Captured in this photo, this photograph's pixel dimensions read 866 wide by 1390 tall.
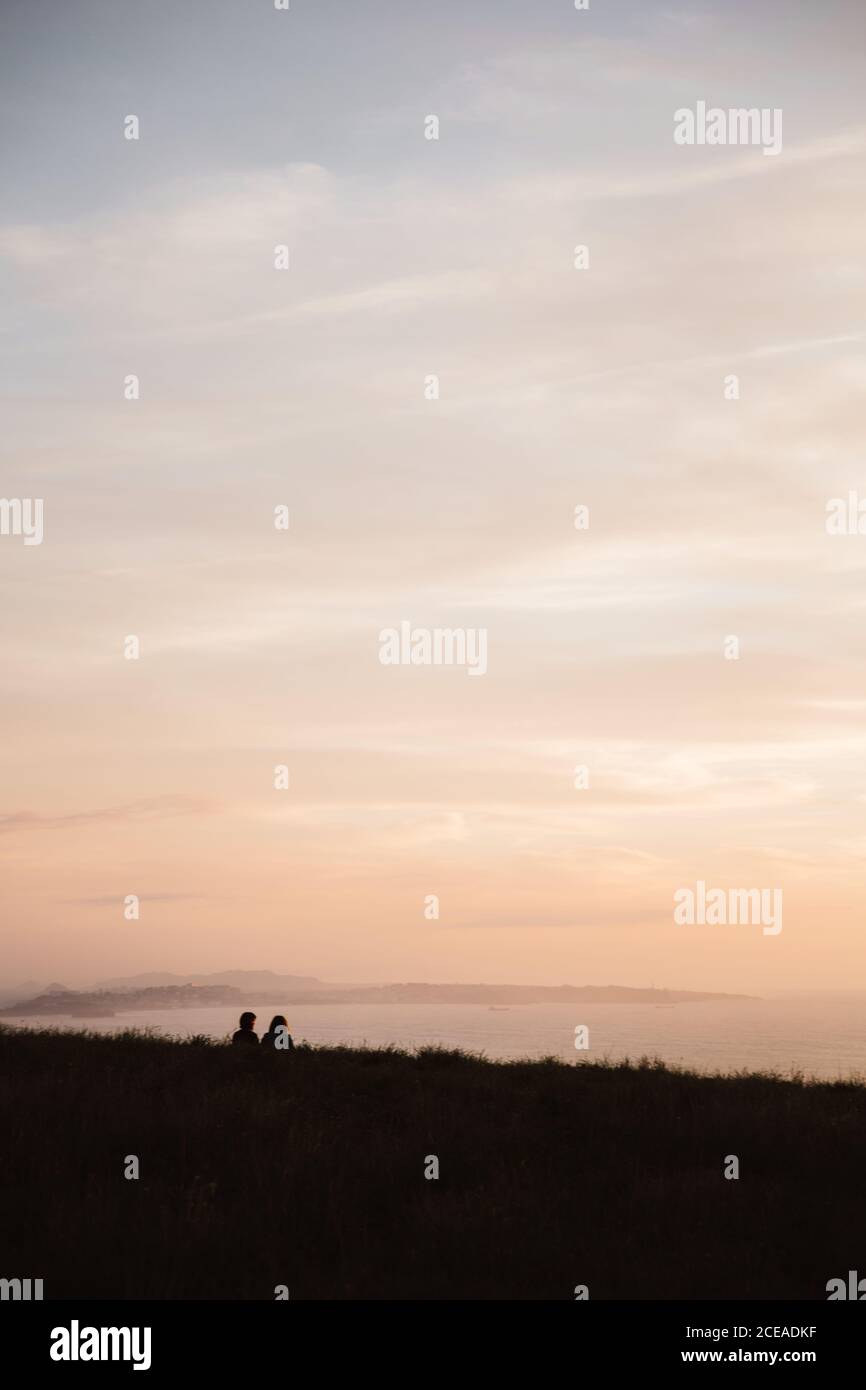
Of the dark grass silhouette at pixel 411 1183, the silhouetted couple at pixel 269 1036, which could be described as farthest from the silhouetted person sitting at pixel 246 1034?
the dark grass silhouette at pixel 411 1183

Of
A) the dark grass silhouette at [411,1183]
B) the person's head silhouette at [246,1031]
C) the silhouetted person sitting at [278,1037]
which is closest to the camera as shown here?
the dark grass silhouette at [411,1183]

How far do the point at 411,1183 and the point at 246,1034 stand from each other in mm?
9781

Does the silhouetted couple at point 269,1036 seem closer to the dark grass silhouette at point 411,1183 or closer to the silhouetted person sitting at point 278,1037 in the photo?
the silhouetted person sitting at point 278,1037

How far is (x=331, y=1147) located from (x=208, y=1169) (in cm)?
153

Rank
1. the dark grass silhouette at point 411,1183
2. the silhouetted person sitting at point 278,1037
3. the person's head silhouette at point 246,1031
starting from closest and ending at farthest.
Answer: the dark grass silhouette at point 411,1183 → the silhouetted person sitting at point 278,1037 → the person's head silhouette at point 246,1031

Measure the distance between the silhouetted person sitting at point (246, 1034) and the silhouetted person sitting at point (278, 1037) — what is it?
0.84ft

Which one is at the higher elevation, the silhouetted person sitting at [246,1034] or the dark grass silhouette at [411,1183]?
the silhouetted person sitting at [246,1034]

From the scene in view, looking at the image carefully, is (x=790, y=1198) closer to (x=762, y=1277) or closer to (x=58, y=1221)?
(x=762, y=1277)

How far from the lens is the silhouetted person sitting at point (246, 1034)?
21903 mm

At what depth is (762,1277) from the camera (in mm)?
10633

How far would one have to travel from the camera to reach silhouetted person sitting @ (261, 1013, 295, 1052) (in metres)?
21.4
